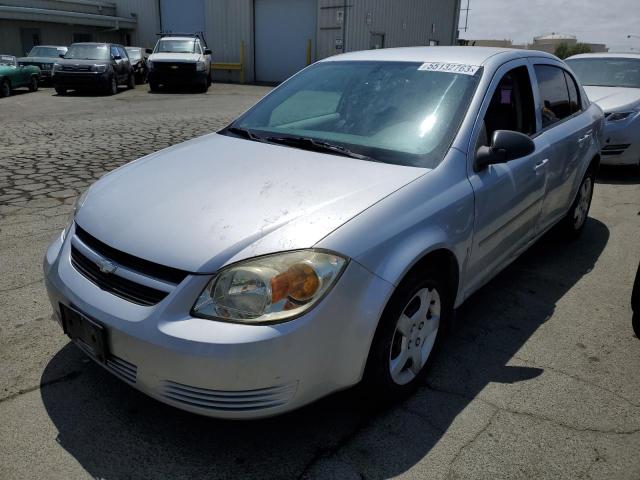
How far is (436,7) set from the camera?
2817 centimetres

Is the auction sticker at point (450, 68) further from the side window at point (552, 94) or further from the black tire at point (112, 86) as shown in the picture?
the black tire at point (112, 86)

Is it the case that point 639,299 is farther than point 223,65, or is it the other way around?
point 223,65

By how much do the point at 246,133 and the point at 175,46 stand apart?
665 inches

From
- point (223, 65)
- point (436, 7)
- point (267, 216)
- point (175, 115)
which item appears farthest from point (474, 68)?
point (436, 7)

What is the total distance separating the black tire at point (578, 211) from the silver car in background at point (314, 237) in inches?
46.4

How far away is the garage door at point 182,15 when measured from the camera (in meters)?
26.4

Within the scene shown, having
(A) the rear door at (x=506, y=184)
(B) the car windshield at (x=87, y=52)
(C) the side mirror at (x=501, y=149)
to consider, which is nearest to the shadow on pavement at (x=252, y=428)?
(A) the rear door at (x=506, y=184)

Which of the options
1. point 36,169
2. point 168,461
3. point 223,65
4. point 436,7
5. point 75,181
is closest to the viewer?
point 168,461

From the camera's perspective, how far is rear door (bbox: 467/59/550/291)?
2902 millimetres

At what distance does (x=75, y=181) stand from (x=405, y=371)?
16.6ft

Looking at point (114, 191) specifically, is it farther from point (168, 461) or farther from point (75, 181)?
point (75, 181)

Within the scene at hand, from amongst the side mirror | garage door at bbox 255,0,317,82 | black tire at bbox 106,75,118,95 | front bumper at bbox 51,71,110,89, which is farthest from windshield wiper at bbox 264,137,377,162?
garage door at bbox 255,0,317,82

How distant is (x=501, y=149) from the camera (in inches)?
111

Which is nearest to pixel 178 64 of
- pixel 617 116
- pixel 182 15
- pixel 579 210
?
pixel 182 15
